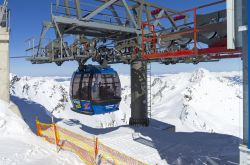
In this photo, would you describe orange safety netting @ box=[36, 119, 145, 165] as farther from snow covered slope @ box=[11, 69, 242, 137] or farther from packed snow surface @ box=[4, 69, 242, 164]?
snow covered slope @ box=[11, 69, 242, 137]

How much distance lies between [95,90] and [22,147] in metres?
4.38

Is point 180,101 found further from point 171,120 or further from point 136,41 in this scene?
point 136,41

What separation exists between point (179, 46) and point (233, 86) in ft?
496

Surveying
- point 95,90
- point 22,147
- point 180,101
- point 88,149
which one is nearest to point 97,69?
point 95,90

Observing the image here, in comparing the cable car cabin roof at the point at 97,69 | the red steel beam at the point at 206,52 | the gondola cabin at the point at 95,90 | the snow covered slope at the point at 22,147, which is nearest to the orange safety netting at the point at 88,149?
the snow covered slope at the point at 22,147

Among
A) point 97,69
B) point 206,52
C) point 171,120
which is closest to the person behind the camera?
point 206,52

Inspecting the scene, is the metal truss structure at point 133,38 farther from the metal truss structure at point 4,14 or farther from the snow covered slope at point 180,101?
the snow covered slope at point 180,101

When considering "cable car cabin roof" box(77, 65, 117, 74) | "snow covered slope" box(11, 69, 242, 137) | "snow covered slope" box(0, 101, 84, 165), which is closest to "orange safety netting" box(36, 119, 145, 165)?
"snow covered slope" box(0, 101, 84, 165)

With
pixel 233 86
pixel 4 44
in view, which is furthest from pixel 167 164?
pixel 233 86

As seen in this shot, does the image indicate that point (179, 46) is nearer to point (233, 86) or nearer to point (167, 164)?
point (167, 164)

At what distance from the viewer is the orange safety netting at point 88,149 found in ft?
32.9

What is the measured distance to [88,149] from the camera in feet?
36.3

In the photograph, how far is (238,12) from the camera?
5730mm

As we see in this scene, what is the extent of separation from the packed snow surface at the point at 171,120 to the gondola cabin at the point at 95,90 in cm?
186
